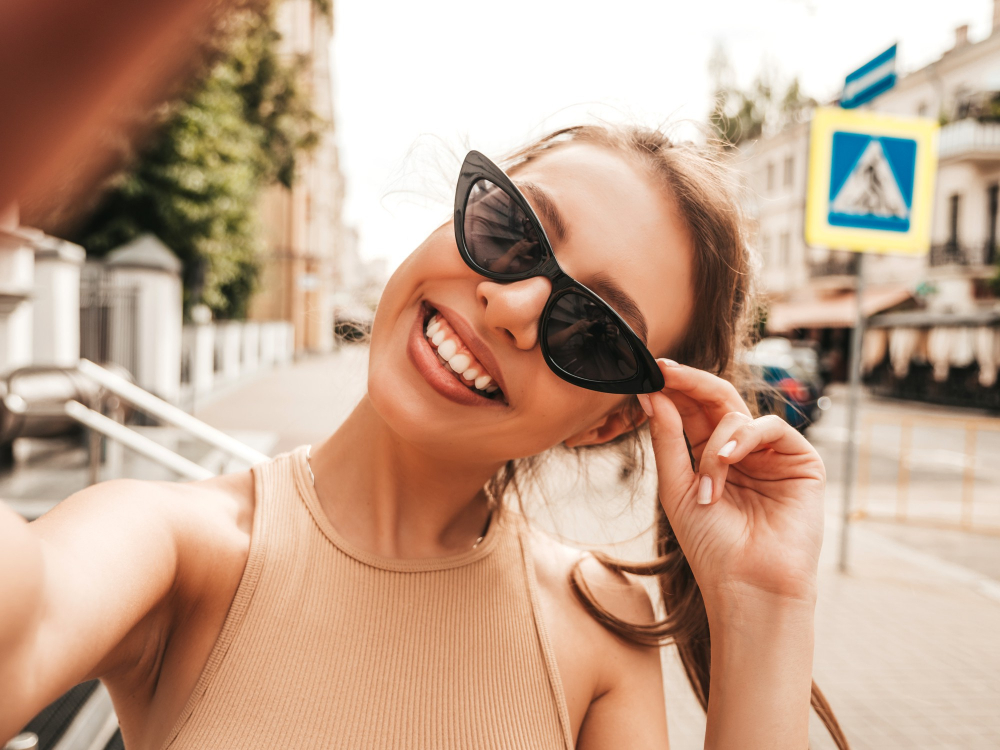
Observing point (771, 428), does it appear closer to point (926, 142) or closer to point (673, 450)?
point (673, 450)

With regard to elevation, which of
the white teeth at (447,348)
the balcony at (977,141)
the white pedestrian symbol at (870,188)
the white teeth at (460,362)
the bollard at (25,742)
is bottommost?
the bollard at (25,742)

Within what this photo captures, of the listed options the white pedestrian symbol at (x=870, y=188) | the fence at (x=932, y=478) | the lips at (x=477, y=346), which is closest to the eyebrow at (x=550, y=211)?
the lips at (x=477, y=346)

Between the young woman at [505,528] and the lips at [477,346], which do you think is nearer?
the young woman at [505,528]

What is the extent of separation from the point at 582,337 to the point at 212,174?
14409mm

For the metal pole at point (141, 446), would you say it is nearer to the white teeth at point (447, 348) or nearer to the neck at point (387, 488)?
the neck at point (387, 488)

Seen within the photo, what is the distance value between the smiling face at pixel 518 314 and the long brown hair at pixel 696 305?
0.05 metres

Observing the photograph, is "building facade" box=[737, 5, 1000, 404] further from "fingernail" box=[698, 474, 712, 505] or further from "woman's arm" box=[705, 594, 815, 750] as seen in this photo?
"woman's arm" box=[705, 594, 815, 750]

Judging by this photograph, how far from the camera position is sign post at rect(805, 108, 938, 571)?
5.20 m

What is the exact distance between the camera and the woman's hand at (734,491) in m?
1.34

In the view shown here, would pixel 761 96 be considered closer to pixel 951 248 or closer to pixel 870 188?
pixel 951 248

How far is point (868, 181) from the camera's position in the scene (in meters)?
5.23

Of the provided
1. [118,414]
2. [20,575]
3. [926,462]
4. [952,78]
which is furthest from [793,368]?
[952,78]

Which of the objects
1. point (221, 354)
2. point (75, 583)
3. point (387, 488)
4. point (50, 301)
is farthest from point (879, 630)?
point (221, 354)

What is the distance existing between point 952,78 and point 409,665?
33.7 m
